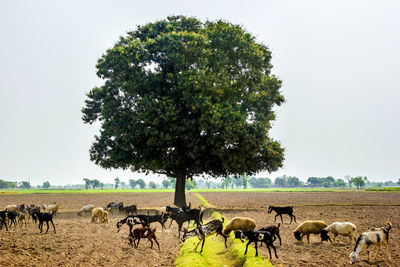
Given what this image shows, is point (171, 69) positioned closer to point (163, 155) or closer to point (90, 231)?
point (163, 155)

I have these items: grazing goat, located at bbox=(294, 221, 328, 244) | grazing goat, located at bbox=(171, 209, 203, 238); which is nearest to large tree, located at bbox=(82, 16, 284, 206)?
grazing goat, located at bbox=(171, 209, 203, 238)

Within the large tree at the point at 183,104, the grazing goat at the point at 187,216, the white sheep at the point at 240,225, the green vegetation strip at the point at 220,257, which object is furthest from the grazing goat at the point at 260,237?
the large tree at the point at 183,104

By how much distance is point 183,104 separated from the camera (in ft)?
125

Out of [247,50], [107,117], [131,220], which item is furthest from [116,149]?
[247,50]

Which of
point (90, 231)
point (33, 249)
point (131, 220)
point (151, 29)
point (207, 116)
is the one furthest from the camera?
point (151, 29)

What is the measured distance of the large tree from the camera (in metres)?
36.2

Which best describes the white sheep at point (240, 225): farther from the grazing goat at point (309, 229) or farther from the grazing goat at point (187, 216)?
the grazing goat at point (187, 216)

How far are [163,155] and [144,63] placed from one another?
11498 millimetres

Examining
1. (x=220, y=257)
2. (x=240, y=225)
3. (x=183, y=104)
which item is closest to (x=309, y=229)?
(x=240, y=225)

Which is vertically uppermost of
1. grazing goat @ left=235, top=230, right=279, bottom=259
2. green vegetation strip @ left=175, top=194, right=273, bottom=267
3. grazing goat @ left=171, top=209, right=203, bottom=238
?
grazing goat @ left=235, top=230, right=279, bottom=259

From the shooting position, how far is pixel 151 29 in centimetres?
4144

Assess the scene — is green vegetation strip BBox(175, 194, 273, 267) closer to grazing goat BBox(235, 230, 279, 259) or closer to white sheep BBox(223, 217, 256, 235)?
grazing goat BBox(235, 230, 279, 259)

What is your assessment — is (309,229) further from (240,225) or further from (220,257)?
(220,257)

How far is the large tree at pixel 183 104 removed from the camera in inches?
1425
